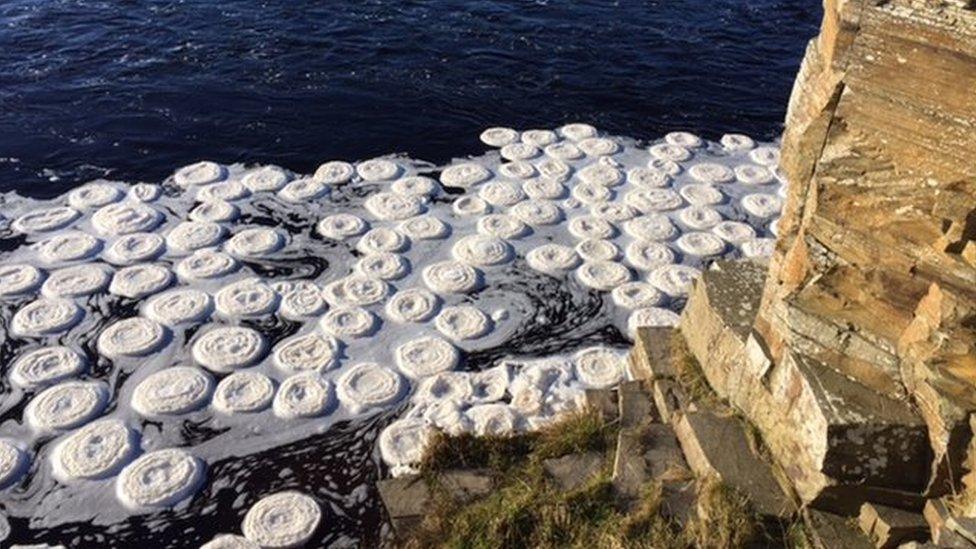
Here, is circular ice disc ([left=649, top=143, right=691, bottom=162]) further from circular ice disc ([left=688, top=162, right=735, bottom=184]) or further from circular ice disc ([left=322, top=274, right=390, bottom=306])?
circular ice disc ([left=322, top=274, right=390, bottom=306])

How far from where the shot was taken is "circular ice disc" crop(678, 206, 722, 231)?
34.2ft

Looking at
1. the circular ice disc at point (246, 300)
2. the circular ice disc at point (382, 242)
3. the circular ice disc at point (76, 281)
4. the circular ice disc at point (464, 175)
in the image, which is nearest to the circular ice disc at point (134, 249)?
the circular ice disc at point (76, 281)

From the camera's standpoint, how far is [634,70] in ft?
50.6

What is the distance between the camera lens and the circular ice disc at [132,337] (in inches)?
315

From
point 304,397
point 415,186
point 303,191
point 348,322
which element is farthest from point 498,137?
point 304,397

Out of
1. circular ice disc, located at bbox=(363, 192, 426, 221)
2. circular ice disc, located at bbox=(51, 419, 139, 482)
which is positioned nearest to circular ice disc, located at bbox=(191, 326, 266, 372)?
circular ice disc, located at bbox=(51, 419, 139, 482)

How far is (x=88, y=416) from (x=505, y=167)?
6.30 meters

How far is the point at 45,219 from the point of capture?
10.1 meters

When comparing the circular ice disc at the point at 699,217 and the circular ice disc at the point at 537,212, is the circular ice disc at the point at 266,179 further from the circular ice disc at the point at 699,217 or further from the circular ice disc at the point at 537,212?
the circular ice disc at the point at 699,217

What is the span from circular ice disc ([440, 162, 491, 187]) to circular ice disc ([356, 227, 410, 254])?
63.3 inches

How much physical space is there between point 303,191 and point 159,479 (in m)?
5.04

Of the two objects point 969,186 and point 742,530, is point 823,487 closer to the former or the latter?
point 742,530

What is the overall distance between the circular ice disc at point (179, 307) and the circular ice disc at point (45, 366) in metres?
0.84

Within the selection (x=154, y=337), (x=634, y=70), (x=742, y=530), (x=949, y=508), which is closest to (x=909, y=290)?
(x=949, y=508)
